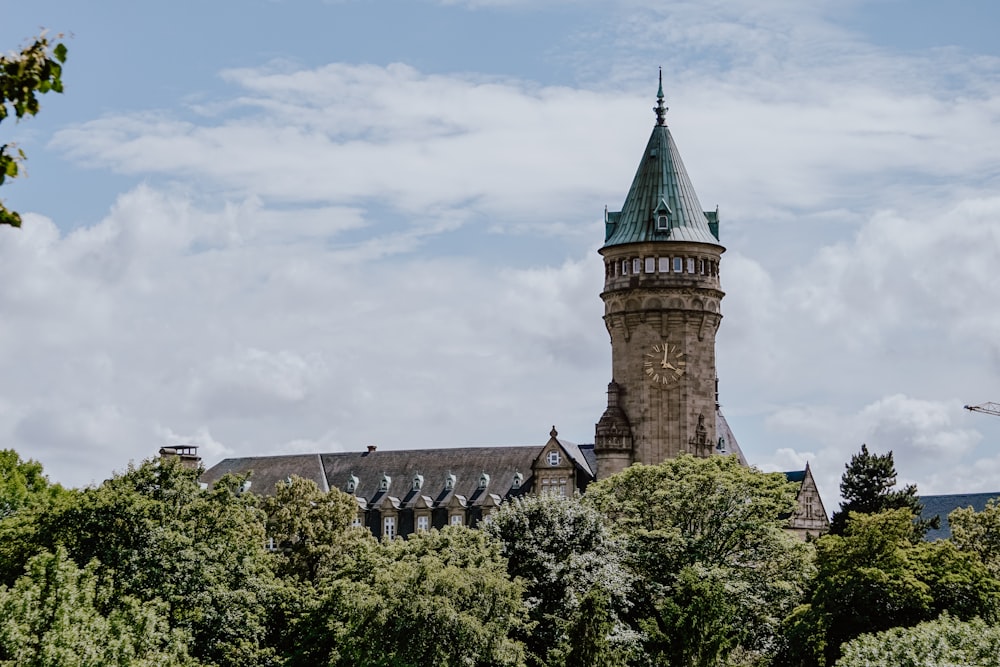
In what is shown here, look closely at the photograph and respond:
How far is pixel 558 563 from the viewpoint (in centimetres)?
6400

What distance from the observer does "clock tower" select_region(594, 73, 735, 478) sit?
99.0 metres

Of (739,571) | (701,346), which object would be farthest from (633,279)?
(739,571)

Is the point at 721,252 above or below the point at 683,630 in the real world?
above

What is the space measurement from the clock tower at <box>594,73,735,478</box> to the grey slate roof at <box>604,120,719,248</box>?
3.5 inches

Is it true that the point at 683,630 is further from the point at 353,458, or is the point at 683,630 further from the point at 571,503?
the point at 353,458

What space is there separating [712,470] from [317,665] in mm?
24773

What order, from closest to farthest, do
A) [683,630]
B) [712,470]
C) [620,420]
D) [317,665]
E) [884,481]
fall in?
[683,630]
[317,665]
[712,470]
[884,481]
[620,420]

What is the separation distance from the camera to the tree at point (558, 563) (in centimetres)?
6044

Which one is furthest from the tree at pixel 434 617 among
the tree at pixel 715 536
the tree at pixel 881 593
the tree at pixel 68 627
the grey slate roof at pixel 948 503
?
the grey slate roof at pixel 948 503

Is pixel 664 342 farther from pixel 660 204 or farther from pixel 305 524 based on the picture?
pixel 305 524

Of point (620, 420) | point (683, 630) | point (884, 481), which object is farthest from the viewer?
point (620, 420)

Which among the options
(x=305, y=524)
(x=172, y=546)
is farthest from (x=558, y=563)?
(x=305, y=524)

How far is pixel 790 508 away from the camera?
259 feet

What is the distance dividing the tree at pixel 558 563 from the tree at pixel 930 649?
11.6 m
